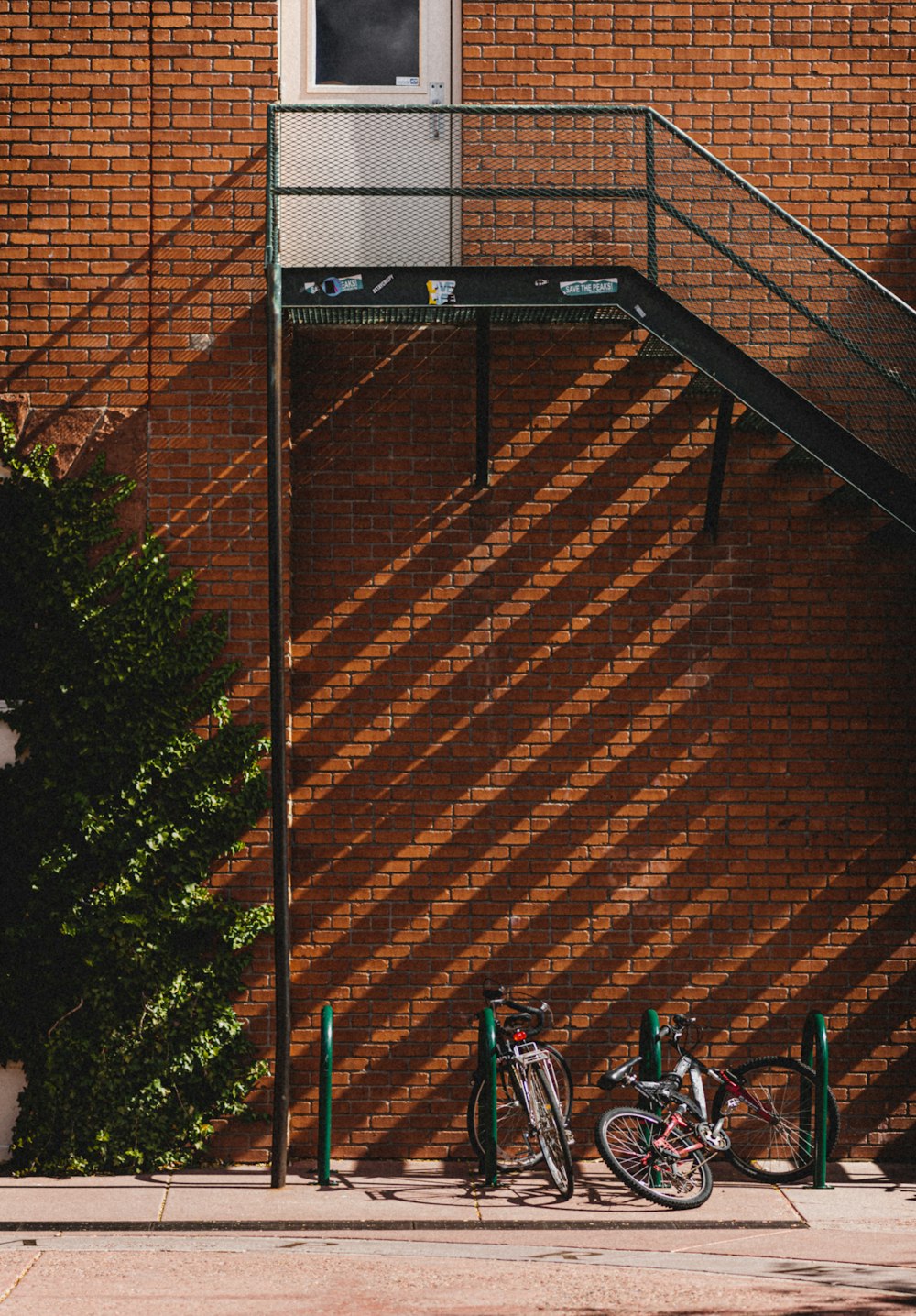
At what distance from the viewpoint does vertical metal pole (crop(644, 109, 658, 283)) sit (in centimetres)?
781

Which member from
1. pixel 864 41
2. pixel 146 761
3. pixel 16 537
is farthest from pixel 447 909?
pixel 864 41

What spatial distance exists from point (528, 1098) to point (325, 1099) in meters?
1.19

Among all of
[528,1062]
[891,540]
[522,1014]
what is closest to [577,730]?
[522,1014]

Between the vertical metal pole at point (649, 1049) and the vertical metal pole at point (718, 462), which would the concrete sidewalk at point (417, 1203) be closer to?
the vertical metal pole at point (649, 1049)

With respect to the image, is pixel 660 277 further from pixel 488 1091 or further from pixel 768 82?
pixel 488 1091

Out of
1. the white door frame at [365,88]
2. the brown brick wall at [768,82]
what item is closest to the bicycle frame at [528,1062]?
the brown brick wall at [768,82]

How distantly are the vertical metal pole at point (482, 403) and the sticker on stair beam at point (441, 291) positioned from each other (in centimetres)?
46

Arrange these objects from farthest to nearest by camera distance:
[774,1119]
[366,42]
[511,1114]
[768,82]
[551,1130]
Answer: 1. [366,42]
2. [768,82]
3. [511,1114]
4. [774,1119]
5. [551,1130]

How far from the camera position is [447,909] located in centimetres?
845

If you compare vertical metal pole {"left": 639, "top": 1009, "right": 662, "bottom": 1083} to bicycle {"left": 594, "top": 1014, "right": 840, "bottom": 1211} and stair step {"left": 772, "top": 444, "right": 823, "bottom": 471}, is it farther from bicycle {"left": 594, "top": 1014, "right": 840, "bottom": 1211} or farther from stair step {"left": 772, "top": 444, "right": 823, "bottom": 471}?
stair step {"left": 772, "top": 444, "right": 823, "bottom": 471}

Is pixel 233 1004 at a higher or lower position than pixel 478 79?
lower

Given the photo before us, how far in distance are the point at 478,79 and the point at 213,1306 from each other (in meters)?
7.37

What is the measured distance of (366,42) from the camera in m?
8.80

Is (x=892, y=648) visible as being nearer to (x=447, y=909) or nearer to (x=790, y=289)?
(x=790, y=289)
